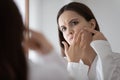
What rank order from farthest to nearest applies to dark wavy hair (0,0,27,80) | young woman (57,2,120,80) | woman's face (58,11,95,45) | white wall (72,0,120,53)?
white wall (72,0,120,53) → woman's face (58,11,95,45) → young woman (57,2,120,80) → dark wavy hair (0,0,27,80)

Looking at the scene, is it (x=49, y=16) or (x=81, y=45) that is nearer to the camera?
(x=81, y=45)

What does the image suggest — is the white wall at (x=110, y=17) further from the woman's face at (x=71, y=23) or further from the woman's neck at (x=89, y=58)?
the woman's neck at (x=89, y=58)

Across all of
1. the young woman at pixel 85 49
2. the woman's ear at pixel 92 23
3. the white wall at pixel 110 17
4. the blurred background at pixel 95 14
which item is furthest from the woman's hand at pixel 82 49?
the white wall at pixel 110 17

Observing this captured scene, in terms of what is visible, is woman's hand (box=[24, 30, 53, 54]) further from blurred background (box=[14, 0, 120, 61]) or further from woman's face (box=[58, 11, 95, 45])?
blurred background (box=[14, 0, 120, 61])

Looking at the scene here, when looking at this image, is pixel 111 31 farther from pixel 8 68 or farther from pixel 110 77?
pixel 8 68

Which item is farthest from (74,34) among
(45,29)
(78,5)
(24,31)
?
(45,29)

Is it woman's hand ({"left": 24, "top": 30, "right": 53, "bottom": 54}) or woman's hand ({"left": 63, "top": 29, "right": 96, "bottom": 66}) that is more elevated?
woman's hand ({"left": 24, "top": 30, "right": 53, "bottom": 54})

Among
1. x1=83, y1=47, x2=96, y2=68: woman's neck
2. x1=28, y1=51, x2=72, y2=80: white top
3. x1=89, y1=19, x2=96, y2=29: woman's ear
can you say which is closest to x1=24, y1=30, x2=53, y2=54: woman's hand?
x1=28, y1=51, x2=72, y2=80: white top

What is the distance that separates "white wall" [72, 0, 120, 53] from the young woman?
552mm

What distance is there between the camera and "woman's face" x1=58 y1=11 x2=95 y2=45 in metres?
1.06

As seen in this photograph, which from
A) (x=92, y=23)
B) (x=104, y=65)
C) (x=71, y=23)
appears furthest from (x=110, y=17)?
(x=104, y=65)

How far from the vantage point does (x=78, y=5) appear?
3.82 ft

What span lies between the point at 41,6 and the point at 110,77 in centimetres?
112

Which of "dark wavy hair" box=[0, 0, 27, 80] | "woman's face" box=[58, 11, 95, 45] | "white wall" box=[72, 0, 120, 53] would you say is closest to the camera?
"dark wavy hair" box=[0, 0, 27, 80]
